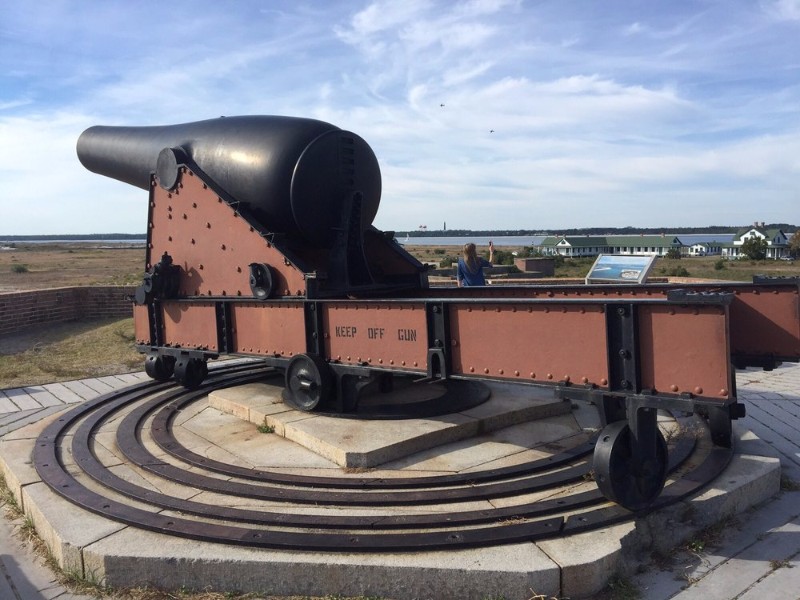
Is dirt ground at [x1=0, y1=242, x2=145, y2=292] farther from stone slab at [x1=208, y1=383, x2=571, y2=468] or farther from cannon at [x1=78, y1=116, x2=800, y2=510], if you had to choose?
stone slab at [x1=208, y1=383, x2=571, y2=468]

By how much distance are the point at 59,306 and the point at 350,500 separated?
33.7 ft

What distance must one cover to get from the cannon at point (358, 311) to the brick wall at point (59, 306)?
5.34 m

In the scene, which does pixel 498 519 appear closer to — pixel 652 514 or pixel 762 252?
pixel 652 514

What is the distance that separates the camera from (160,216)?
580 cm

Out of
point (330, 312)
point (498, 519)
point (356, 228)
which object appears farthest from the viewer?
point (356, 228)

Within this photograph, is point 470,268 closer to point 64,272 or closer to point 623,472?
point 623,472

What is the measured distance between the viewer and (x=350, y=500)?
346cm

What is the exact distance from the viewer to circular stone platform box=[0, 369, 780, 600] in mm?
2887

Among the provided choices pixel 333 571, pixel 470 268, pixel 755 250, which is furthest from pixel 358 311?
pixel 755 250

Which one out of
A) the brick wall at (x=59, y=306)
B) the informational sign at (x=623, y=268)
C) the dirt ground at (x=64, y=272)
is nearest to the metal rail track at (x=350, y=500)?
the informational sign at (x=623, y=268)

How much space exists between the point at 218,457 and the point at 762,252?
58.3m

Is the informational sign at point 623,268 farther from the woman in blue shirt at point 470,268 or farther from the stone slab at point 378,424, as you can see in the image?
the stone slab at point 378,424

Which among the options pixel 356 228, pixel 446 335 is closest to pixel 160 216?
pixel 356 228

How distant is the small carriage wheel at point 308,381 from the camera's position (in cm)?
463
